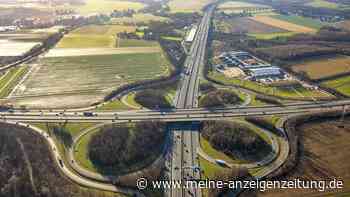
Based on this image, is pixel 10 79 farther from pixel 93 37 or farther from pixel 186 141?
pixel 186 141

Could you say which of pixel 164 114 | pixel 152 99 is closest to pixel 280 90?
pixel 164 114

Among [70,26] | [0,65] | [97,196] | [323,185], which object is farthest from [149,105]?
[70,26]

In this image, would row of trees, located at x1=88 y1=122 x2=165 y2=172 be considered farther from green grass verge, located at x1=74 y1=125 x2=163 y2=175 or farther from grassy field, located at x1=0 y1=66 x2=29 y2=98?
grassy field, located at x1=0 y1=66 x2=29 y2=98

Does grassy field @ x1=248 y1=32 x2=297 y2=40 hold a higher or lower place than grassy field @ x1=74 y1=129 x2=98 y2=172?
higher

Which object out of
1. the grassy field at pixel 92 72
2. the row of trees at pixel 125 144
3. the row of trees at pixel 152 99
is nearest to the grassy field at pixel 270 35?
the grassy field at pixel 92 72

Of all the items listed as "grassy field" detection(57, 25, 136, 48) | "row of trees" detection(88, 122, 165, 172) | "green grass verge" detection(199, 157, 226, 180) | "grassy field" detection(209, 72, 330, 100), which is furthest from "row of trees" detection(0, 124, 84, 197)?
A: "grassy field" detection(57, 25, 136, 48)

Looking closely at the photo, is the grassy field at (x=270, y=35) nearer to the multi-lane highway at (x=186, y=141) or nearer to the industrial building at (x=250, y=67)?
the industrial building at (x=250, y=67)
